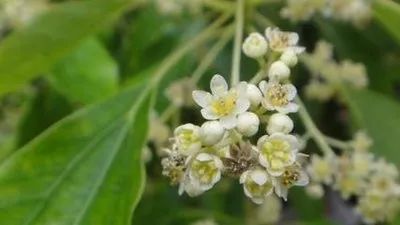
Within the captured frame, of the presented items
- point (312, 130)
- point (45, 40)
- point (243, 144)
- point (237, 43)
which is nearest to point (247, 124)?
point (243, 144)

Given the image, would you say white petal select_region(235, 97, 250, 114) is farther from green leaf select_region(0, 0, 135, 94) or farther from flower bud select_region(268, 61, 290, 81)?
green leaf select_region(0, 0, 135, 94)

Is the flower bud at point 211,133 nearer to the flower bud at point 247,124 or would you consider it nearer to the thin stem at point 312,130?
the flower bud at point 247,124

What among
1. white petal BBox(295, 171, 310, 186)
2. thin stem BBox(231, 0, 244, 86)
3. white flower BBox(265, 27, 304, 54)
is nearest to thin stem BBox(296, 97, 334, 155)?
thin stem BBox(231, 0, 244, 86)

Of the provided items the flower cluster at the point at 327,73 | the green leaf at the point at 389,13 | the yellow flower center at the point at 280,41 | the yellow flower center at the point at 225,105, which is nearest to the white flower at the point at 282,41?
the yellow flower center at the point at 280,41

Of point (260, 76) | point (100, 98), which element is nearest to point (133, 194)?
point (260, 76)

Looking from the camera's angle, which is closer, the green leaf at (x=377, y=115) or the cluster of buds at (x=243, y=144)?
the cluster of buds at (x=243, y=144)

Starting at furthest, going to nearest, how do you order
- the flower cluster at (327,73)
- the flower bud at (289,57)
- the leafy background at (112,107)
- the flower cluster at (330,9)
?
the flower cluster at (327,73) → the flower cluster at (330,9) → the leafy background at (112,107) → the flower bud at (289,57)

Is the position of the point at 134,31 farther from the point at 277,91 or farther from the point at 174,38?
the point at 277,91
